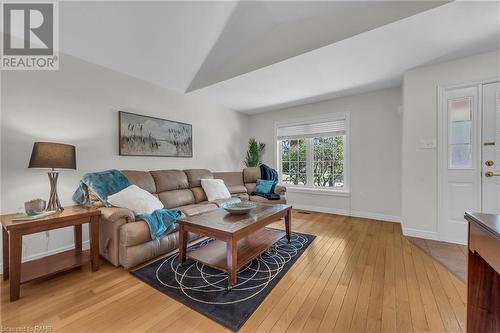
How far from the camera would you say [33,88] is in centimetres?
216

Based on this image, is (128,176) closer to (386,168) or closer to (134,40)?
(134,40)

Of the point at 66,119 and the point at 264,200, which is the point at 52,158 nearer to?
the point at 66,119

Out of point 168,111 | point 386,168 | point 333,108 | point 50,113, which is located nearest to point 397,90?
point 333,108

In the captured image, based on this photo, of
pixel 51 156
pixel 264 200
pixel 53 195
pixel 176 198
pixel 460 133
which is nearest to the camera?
pixel 51 156

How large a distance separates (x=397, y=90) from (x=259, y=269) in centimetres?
368

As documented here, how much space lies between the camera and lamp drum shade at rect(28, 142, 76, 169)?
1827mm

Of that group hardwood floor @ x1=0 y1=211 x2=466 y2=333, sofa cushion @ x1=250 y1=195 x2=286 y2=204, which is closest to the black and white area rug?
hardwood floor @ x1=0 y1=211 x2=466 y2=333

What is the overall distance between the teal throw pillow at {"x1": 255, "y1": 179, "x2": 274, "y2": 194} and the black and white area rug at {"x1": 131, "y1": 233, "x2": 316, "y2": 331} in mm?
1617

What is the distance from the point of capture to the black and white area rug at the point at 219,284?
143 cm

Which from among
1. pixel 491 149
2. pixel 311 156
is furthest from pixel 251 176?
pixel 491 149

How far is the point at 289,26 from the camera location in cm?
236

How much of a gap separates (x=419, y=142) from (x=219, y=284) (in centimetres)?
311

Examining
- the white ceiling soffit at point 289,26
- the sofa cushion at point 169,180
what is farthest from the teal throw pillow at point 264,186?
the white ceiling soffit at point 289,26

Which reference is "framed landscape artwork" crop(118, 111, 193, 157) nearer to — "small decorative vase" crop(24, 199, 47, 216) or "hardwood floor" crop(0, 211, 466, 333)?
"small decorative vase" crop(24, 199, 47, 216)
